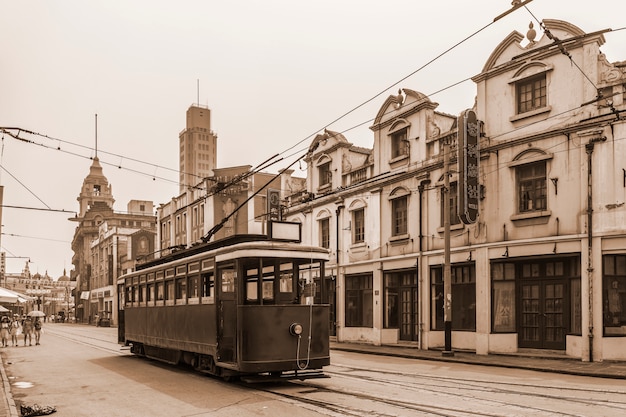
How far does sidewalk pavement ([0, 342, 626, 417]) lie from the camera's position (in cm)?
1541

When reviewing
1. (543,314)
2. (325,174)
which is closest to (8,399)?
(543,314)

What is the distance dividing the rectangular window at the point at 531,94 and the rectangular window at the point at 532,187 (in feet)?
6.57

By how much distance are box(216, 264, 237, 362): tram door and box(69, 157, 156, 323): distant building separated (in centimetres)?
3992

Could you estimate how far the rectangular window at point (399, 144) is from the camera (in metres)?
26.7

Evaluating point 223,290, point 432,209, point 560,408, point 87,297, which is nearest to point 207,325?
point 223,290

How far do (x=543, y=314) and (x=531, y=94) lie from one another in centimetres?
731

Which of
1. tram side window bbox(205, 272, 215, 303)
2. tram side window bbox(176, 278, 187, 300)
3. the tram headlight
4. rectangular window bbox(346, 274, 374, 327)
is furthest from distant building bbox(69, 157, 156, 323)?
the tram headlight

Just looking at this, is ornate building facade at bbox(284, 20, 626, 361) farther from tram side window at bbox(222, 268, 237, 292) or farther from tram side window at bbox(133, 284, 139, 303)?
tram side window at bbox(133, 284, 139, 303)

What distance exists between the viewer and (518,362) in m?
18.7

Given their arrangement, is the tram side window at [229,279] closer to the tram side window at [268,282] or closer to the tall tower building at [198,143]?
the tram side window at [268,282]

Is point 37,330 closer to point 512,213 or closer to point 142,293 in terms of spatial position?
point 142,293

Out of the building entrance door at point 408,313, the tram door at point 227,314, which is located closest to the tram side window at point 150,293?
the tram door at point 227,314

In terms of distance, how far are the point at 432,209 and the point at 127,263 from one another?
5362 cm

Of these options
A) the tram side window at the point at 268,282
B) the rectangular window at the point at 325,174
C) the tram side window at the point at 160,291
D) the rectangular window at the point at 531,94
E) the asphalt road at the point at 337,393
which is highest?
the rectangular window at the point at 531,94
